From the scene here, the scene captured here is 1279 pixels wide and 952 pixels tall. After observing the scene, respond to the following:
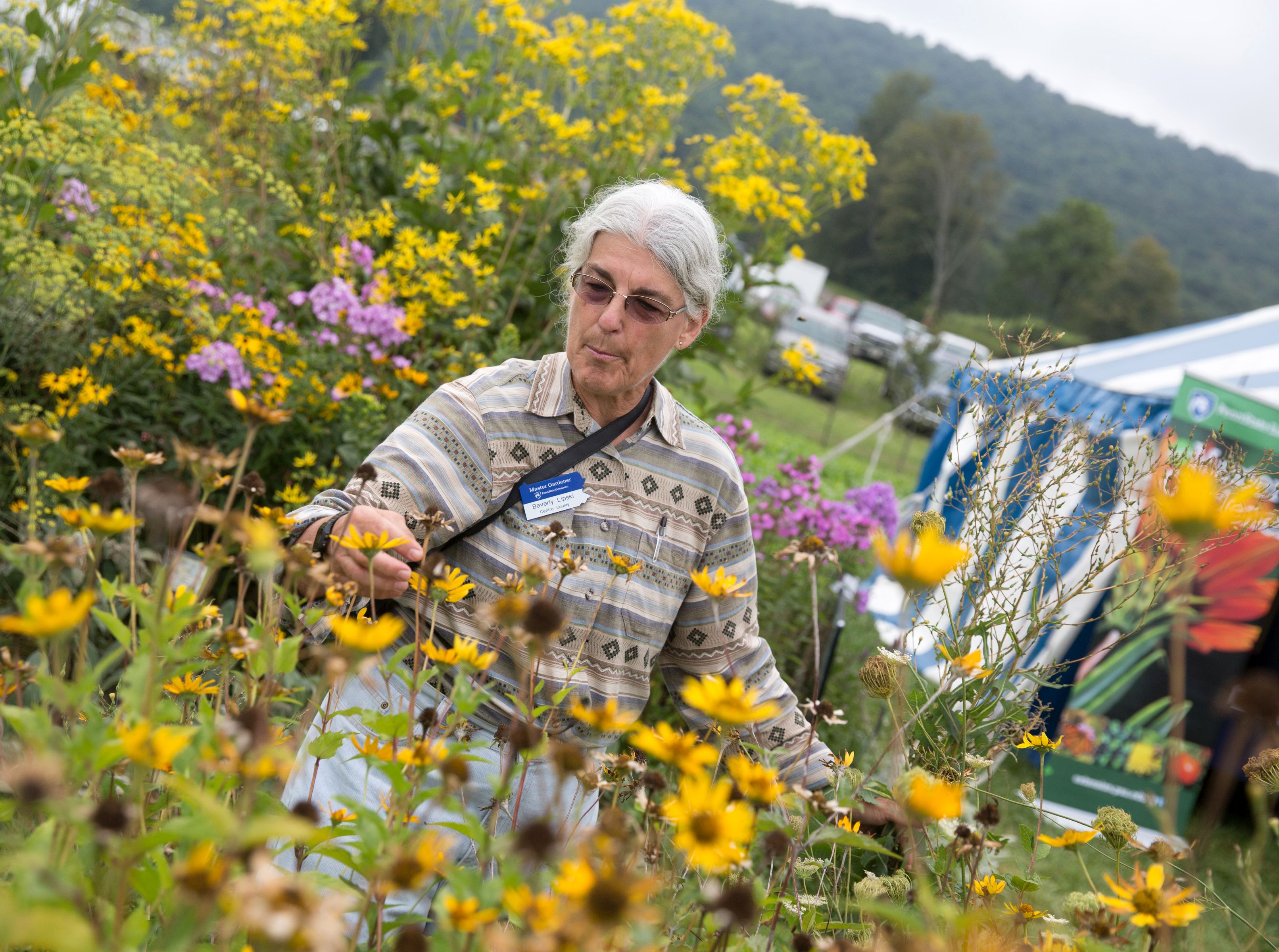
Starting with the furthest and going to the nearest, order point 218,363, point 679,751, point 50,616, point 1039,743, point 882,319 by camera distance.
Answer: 1. point 882,319
2. point 218,363
3. point 1039,743
4. point 679,751
5. point 50,616

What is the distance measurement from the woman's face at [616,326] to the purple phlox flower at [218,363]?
4.61ft

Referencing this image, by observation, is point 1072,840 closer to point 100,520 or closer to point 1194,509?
point 1194,509

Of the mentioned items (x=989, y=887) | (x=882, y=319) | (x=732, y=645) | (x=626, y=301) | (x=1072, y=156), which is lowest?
(x=732, y=645)

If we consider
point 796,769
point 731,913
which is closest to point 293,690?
point 731,913

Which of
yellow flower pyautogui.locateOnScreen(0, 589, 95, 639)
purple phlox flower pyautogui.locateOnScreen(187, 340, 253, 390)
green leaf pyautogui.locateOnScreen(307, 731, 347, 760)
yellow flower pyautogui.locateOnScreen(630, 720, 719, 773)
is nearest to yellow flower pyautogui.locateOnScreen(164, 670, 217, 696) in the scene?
green leaf pyautogui.locateOnScreen(307, 731, 347, 760)

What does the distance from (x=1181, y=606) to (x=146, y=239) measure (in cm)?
280

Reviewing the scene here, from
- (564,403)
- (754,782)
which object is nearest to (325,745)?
(754,782)

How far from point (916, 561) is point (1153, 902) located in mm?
389

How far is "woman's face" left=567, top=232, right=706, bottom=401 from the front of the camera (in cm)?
178

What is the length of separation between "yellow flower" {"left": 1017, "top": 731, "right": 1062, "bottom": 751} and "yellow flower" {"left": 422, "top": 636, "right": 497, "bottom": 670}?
692mm

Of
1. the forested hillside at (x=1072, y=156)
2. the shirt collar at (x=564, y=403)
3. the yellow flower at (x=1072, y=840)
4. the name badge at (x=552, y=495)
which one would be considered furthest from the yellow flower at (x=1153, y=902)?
the forested hillside at (x=1072, y=156)

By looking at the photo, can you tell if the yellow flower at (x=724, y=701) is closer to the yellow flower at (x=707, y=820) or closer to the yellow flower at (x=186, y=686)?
the yellow flower at (x=707, y=820)

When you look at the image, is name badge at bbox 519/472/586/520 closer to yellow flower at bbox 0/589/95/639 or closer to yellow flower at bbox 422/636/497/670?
yellow flower at bbox 422/636/497/670

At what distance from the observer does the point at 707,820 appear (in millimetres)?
552
